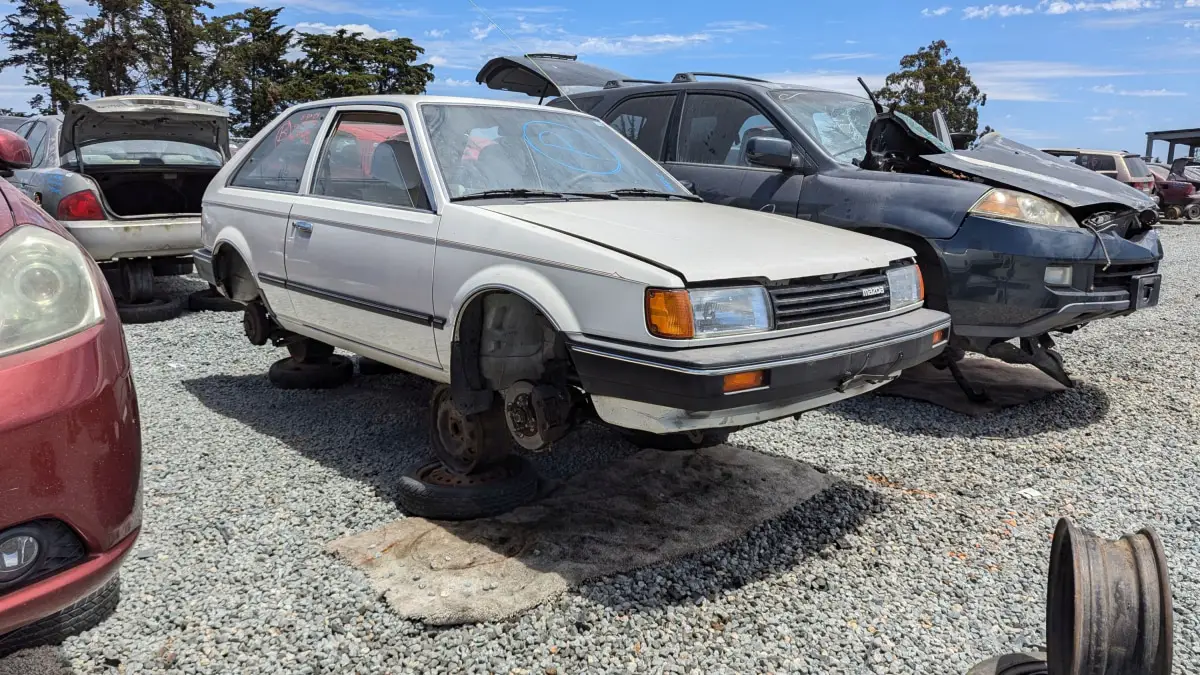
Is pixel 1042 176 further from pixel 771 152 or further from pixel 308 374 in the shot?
pixel 308 374

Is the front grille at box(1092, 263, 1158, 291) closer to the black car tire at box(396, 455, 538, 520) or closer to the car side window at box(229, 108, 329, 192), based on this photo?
the black car tire at box(396, 455, 538, 520)

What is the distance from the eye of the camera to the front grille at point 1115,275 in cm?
446

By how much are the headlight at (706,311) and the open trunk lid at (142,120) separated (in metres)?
6.00

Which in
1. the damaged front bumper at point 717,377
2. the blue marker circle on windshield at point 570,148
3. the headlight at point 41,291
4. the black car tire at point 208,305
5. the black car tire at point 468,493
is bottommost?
the black car tire at point 468,493

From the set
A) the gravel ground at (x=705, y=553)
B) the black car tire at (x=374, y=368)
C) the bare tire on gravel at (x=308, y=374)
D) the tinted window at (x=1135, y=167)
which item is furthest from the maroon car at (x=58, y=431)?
the tinted window at (x=1135, y=167)

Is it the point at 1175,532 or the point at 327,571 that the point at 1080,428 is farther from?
the point at 327,571

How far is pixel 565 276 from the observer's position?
2.84 metres

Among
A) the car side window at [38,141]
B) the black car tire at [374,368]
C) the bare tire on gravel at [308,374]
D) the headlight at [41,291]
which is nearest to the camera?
the headlight at [41,291]

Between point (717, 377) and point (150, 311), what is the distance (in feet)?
19.5

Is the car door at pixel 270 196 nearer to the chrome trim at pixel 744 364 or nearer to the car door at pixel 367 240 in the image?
the car door at pixel 367 240

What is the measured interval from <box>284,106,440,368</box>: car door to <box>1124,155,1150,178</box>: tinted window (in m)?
17.8

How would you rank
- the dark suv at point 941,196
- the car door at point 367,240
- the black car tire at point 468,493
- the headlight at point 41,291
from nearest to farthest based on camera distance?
the headlight at point 41,291 → the black car tire at point 468,493 → the car door at point 367,240 → the dark suv at point 941,196

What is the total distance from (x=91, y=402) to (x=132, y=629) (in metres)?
1.03

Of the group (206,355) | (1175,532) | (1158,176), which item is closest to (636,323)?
(1175,532)
